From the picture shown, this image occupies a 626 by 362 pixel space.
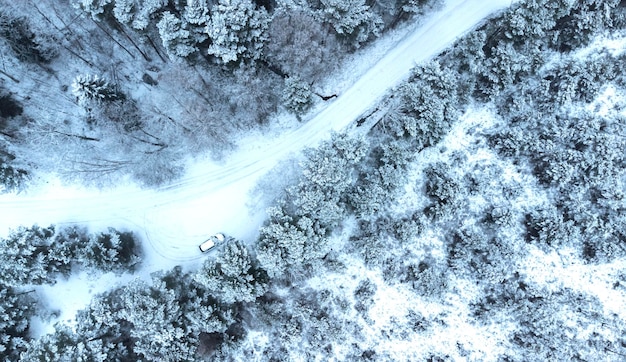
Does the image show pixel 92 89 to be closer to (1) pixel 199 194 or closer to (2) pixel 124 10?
(2) pixel 124 10

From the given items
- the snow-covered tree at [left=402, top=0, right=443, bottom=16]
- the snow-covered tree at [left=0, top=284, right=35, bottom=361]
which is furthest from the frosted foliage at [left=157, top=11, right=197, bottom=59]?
the snow-covered tree at [left=0, top=284, right=35, bottom=361]

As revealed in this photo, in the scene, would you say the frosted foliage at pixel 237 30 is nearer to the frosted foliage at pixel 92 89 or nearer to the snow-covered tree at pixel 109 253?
the frosted foliage at pixel 92 89

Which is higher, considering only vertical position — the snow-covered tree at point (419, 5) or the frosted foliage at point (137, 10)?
the frosted foliage at point (137, 10)

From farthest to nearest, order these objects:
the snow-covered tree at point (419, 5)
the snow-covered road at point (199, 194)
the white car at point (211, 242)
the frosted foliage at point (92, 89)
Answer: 1. the snow-covered road at point (199, 194)
2. the white car at point (211, 242)
3. the snow-covered tree at point (419, 5)
4. the frosted foliage at point (92, 89)

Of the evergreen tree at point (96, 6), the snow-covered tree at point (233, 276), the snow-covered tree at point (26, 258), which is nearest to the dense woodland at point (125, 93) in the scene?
the evergreen tree at point (96, 6)

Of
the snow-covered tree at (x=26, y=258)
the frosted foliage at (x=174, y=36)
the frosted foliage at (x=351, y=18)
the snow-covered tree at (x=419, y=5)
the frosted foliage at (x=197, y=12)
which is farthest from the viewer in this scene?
the snow-covered tree at (x=419, y=5)

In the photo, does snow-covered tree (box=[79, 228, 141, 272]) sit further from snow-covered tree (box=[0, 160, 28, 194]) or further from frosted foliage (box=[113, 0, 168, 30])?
frosted foliage (box=[113, 0, 168, 30])
